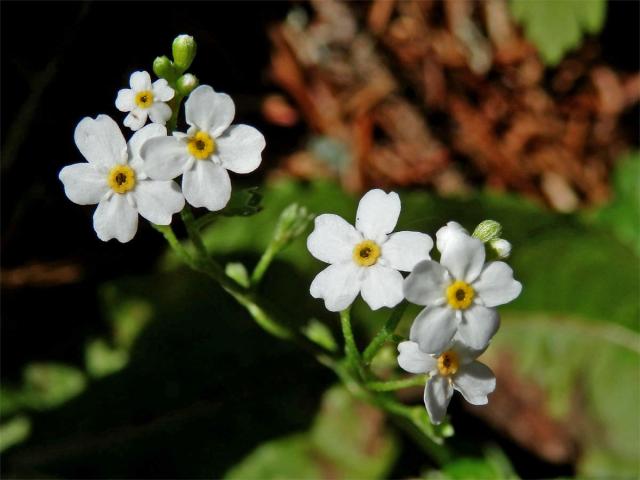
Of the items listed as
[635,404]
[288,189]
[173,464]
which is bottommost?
[635,404]

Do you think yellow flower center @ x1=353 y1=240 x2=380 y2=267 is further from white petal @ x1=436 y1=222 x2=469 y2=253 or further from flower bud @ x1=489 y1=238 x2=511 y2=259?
flower bud @ x1=489 y1=238 x2=511 y2=259

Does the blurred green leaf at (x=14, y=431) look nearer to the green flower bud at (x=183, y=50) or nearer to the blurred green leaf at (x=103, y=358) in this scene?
the blurred green leaf at (x=103, y=358)

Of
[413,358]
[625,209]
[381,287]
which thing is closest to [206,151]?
[381,287]

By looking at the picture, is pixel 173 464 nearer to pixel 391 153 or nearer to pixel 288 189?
pixel 288 189

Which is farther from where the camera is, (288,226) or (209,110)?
(288,226)

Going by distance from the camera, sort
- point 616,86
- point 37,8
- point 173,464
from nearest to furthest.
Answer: point 173,464 < point 37,8 < point 616,86

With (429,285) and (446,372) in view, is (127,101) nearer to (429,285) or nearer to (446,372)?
(429,285)

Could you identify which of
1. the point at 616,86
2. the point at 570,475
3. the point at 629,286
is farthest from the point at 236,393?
the point at 616,86

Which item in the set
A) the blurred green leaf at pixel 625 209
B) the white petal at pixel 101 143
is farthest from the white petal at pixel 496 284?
the blurred green leaf at pixel 625 209
